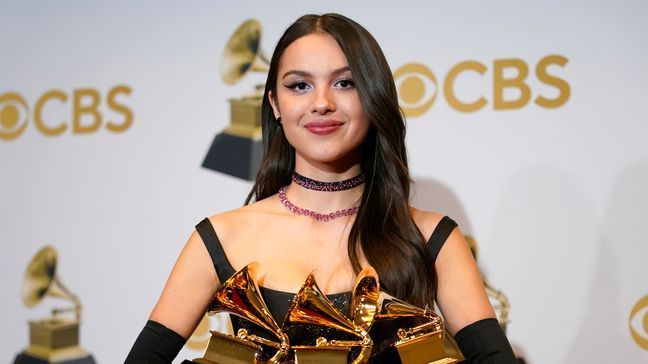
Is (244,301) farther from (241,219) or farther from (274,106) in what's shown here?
(274,106)

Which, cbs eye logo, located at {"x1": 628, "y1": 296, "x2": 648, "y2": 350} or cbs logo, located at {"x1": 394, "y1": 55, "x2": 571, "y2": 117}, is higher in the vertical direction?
cbs logo, located at {"x1": 394, "y1": 55, "x2": 571, "y2": 117}

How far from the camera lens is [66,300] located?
246 centimetres

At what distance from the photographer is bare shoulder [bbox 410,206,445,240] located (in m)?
1.59

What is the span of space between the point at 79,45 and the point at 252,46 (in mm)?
543

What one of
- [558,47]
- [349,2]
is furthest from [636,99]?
[349,2]

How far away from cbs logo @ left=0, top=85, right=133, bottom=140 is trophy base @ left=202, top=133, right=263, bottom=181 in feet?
0.89

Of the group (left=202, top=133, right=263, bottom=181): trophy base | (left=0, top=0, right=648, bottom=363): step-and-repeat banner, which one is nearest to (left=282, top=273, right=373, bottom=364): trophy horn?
(left=0, top=0, right=648, bottom=363): step-and-repeat banner

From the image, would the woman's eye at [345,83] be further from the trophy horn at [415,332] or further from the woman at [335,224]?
the trophy horn at [415,332]

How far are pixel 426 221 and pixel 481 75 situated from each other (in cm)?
59

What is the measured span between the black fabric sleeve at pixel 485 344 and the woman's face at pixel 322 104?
37 cm

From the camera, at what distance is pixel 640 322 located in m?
1.94

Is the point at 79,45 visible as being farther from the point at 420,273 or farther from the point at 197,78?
the point at 420,273

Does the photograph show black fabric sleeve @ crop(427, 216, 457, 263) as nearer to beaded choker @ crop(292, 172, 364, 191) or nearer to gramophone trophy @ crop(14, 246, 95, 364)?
beaded choker @ crop(292, 172, 364, 191)

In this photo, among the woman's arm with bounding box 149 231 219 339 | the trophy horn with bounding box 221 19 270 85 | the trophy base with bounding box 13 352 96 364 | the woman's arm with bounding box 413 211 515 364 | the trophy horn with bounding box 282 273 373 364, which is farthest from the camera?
the trophy base with bounding box 13 352 96 364
